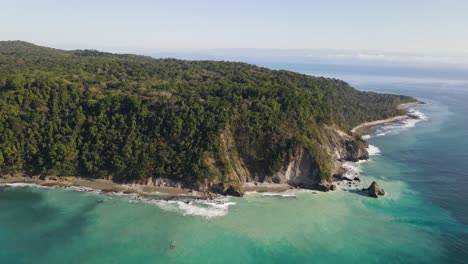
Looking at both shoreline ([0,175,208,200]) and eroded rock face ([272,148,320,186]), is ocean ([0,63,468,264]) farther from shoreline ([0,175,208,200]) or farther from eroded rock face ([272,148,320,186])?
eroded rock face ([272,148,320,186])

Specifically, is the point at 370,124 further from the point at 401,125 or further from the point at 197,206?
the point at 197,206

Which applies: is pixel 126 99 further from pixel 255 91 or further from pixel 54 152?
pixel 255 91

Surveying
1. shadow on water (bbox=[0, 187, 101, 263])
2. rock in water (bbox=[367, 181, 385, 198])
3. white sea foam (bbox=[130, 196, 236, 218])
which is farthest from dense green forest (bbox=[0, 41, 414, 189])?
rock in water (bbox=[367, 181, 385, 198])

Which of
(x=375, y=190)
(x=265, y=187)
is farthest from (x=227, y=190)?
(x=375, y=190)

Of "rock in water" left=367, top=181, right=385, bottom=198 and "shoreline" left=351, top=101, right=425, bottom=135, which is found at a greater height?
"shoreline" left=351, top=101, right=425, bottom=135

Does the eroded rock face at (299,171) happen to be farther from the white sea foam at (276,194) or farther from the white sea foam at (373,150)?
the white sea foam at (373,150)

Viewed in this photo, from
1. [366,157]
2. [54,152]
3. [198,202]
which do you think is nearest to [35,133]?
[54,152]
